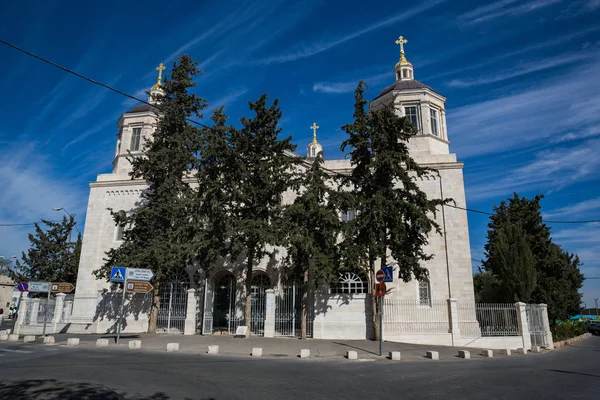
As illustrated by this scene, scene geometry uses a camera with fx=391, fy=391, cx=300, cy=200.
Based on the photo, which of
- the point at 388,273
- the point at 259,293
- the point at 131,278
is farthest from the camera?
the point at 259,293

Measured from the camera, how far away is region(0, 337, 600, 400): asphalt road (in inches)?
265

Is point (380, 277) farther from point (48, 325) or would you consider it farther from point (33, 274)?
point (33, 274)

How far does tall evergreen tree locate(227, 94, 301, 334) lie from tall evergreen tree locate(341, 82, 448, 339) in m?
3.23

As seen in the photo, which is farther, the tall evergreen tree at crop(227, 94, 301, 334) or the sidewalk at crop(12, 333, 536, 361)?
the tall evergreen tree at crop(227, 94, 301, 334)

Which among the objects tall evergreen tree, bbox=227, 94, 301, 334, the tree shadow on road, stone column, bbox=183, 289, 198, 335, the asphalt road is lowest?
the asphalt road

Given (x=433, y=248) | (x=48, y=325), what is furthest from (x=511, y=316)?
(x=48, y=325)

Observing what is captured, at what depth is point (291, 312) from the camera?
19.6m

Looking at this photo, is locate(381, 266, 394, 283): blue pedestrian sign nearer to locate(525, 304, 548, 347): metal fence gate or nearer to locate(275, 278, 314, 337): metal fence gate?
locate(275, 278, 314, 337): metal fence gate

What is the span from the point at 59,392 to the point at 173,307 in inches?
665

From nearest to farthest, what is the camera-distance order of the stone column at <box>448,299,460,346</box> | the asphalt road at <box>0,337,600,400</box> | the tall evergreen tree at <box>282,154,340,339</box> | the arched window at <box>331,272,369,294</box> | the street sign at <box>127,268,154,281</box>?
the asphalt road at <box>0,337,600,400</box> < the street sign at <box>127,268,154,281</box> < the tall evergreen tree at <box>282,154,340,339</box> < the stone column at <box>448,299,460,346</box> < the arched window at <box>331,272,369,294</box>

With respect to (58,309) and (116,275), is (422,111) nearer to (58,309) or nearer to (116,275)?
(116,275)

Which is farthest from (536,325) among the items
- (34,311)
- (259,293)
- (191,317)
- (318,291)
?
(34,311)

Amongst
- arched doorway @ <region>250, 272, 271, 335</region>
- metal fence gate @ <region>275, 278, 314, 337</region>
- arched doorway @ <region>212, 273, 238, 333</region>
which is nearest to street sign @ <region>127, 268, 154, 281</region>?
metal fence gate @ <region>275, 278, 314, 337</region>

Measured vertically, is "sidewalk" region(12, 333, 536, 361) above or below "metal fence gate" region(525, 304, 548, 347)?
below
